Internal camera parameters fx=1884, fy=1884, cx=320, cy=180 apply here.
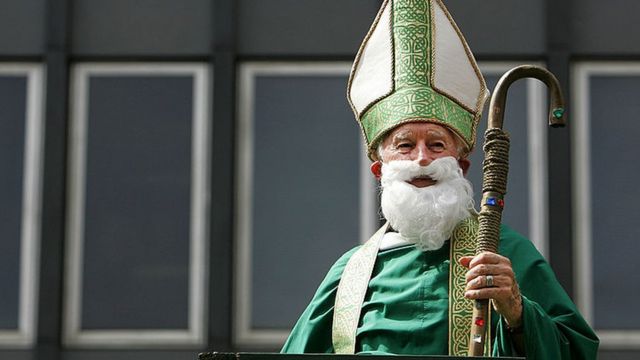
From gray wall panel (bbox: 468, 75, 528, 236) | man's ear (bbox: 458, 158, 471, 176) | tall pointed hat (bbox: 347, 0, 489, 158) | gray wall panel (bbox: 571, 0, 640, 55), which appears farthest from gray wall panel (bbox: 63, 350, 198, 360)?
man's ear (bbox: 458, 158, 471, 176)

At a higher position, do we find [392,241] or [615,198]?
[615,198]

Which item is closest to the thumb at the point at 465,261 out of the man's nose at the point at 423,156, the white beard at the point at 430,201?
the white beard at the point at 430,201

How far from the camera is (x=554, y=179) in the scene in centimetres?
1138

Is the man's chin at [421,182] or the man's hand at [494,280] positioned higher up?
the man's chin at [421,182]

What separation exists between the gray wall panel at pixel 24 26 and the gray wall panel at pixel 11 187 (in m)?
0.20

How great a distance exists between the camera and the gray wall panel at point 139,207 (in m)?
11.5

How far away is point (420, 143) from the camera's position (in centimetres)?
643

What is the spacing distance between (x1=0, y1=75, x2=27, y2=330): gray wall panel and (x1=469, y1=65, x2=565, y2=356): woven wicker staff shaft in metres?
6.15

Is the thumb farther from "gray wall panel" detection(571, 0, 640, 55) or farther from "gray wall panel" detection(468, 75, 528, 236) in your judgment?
"gray wall panel" detection(571, 0, 640, 55)

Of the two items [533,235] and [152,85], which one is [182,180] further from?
[533,235]

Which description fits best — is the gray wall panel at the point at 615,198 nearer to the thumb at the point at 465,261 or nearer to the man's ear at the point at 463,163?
the man's ear at the point at 463,163

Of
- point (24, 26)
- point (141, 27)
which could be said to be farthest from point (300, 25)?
point (24, 26)

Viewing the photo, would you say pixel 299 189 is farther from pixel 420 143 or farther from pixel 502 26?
pixel 420 143

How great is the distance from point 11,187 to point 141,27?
1282 mm
